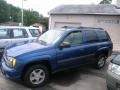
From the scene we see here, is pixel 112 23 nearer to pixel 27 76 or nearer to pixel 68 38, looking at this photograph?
pixel 68 38

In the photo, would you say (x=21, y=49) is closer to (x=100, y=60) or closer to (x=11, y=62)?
(x=11, y=62)

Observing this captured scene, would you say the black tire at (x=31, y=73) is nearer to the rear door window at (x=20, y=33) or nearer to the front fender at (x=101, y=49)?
the front fender at (x=101, y=49)

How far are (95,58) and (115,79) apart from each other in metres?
2.87

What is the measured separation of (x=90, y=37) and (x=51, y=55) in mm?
2018

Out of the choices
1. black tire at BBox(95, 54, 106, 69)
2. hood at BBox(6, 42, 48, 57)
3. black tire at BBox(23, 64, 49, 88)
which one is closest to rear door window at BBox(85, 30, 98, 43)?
black tire at BBox(95, 54, 106, 69)

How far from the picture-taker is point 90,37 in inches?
274

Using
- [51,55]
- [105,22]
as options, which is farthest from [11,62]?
[105,22]

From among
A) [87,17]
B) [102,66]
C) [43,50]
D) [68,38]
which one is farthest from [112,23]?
[43,50]

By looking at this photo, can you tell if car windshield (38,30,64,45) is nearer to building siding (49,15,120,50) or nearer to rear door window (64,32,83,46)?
rear door window (64,32,83,46)

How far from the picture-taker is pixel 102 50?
7.38 m

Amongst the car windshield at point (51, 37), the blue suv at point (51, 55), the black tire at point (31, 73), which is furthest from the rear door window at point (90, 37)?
the black tire at point (31, 73)

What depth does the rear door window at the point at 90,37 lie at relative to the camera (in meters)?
6.79

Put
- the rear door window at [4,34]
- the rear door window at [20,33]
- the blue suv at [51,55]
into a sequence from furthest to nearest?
the rear door window at [20,33] → the rear door window at [4,34] → the blue suv at [51,55]

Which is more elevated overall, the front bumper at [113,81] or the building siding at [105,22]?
the building siding at [105,22]
